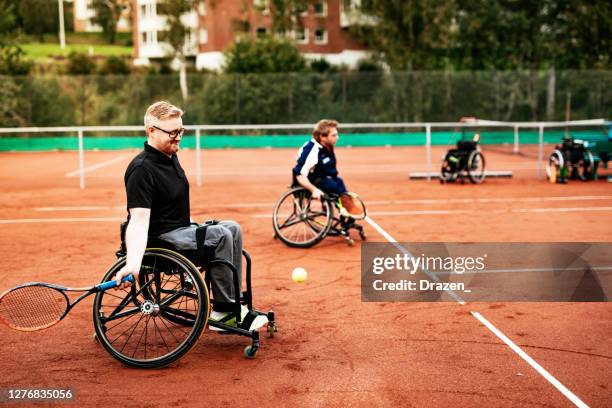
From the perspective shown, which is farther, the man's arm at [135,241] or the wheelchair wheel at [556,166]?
the wheelchair wheel at [556,166]

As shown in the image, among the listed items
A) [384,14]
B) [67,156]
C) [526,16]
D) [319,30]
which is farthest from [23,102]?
[319,30]

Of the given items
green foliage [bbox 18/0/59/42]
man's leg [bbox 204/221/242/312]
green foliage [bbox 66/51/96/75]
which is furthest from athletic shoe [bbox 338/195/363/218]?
green foliage [bbox 18/0/59/42]

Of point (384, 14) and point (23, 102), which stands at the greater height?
point (384, 14)

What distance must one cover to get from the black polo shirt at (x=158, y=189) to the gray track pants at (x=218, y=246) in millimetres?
87

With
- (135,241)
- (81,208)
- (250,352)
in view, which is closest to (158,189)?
(135,241)

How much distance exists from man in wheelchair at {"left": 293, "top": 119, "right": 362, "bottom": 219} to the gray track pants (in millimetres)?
3503

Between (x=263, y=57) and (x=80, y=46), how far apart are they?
54321 mm

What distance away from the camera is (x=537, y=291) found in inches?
261

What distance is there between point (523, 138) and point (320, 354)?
992 inches

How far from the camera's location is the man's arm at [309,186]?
331 inches

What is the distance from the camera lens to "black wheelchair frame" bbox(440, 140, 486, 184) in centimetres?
1502

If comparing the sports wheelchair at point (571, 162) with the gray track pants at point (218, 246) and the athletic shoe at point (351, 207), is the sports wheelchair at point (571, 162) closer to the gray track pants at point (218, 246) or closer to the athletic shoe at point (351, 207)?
the athletic shoe at point (351, 207)

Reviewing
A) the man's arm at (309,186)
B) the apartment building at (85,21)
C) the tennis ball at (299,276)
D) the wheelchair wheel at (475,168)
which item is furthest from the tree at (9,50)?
the apartment building at (85,21)

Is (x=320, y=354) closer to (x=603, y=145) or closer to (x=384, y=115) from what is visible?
(x=603, y=145)
